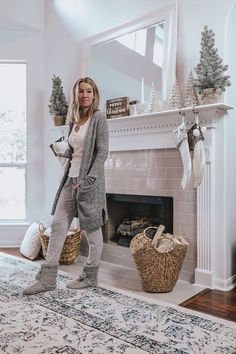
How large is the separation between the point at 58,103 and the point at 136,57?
985 mm

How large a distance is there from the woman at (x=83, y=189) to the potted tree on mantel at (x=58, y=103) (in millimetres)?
1182

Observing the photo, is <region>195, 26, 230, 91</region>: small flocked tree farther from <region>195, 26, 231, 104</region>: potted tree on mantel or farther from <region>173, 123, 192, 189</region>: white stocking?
<region>173, 123, 192, 189</region>: white stocking

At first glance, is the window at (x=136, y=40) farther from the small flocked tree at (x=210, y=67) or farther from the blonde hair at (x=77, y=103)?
the blonde hair at (x=77, y=103)

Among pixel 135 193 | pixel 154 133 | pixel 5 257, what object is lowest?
pixel 5 257

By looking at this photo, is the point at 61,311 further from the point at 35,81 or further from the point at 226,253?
the point at 35,81

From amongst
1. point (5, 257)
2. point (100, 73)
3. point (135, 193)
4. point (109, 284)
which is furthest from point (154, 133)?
point (5, 257)

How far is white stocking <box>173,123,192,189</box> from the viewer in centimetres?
251

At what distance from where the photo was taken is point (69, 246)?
312 cm

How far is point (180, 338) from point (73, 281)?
1.00 m

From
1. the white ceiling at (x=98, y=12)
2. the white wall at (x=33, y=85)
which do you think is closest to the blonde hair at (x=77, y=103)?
the white ceiling at (x=98, y=12)

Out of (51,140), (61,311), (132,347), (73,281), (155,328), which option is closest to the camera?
(132,347)

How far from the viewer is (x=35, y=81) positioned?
4078 millimetres

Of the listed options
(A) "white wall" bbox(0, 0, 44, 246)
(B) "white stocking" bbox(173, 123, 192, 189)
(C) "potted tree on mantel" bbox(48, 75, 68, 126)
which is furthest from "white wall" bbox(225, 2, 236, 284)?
(A) "white wall" bbox(0, 0, 44, 246)

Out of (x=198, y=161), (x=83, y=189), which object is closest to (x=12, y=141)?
(x=83, y=189)
